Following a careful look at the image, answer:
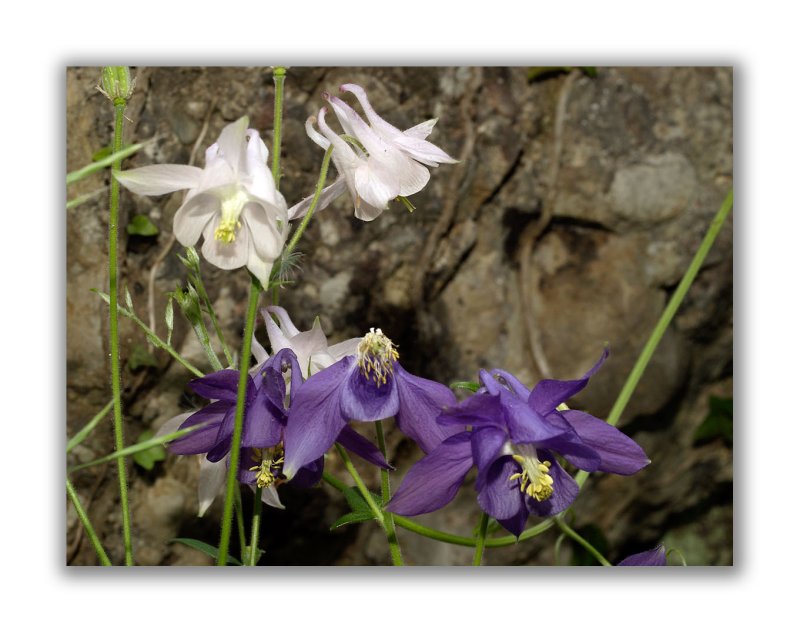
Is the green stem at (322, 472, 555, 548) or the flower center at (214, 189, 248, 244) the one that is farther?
the green stem at (322, 472, 555, 548)

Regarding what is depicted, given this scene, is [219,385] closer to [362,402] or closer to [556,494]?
[362,402]

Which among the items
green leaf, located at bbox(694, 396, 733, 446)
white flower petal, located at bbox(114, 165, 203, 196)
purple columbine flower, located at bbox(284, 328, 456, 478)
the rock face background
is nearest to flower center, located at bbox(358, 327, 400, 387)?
purple columbine flower, located at bbox(284, 328, 456, 478)

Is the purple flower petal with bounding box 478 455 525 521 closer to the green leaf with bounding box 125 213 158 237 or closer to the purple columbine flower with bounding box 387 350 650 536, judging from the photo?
the purple columbine flower with bounding box 387 350 650 536

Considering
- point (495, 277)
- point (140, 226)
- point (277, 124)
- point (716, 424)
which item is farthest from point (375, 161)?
point (716, 424)
